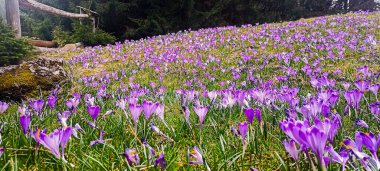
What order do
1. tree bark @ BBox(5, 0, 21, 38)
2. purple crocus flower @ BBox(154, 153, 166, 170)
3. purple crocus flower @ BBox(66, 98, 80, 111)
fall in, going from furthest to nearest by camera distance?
tree bark @ BBox(5, 0, 21, 38) → purple crocus flower @ BBox(66, 98, 80, 111) → purple crocus flower @ BBox(154, 153, 166, 170)

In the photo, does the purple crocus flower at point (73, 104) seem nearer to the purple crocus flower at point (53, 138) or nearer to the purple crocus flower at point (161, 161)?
the purple crocus flower at point (53, 138)

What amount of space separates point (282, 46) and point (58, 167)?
974 cm

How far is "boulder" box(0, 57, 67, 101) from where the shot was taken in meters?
5.88

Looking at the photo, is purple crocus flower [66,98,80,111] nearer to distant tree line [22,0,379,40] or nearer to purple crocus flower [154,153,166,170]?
purple crocus flower [154,153,166,170]

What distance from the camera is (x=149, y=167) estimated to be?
1.30 m

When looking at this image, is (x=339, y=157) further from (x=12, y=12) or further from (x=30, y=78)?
(x=12, y=12)

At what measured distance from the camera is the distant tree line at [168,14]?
22.4 meters

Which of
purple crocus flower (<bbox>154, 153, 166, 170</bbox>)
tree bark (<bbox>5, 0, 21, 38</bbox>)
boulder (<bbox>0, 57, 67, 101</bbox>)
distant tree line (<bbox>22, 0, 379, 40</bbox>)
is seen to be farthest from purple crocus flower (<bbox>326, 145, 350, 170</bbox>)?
distant tree line (<bbox>22, 0, 379, 40</bbox>)

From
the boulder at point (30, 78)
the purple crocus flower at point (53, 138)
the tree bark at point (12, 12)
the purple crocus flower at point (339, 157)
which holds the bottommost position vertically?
the boulder at point (30, 78)

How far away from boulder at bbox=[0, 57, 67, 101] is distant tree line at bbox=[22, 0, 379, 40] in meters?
16.0

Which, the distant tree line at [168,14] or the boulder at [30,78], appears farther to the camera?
the distant tree line at [168,14]

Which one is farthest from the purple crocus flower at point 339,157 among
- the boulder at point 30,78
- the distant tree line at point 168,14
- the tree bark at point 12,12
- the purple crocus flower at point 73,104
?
the distant tree line at point 168,14

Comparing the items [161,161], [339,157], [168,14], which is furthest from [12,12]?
[339,157]

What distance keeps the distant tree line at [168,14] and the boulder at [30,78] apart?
1602 centimetres
